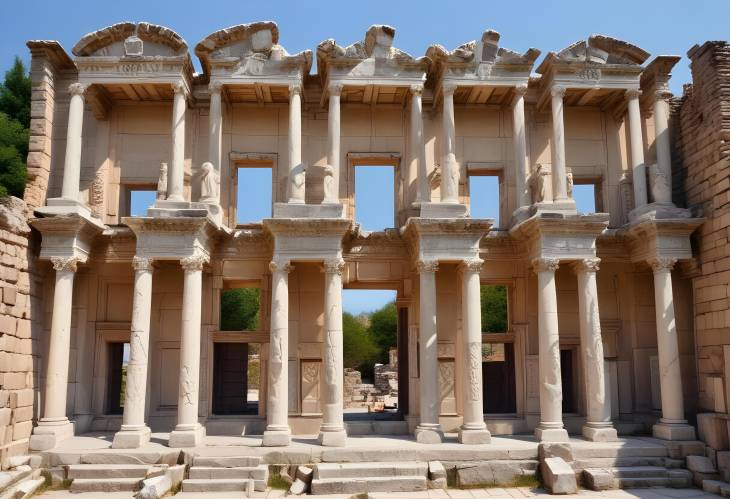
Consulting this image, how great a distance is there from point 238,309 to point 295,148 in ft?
81.7

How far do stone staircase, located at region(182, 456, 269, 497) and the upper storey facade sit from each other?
5.51m

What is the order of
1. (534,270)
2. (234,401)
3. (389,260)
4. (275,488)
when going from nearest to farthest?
(275,488) → (534,270) → (389,260) → (234,401)

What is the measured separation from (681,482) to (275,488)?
8324 mm

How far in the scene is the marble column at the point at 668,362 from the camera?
47.3 feet

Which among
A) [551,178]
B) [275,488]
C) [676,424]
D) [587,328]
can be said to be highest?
[551,178]

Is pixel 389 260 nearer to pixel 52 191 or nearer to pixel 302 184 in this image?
pixel 302 184

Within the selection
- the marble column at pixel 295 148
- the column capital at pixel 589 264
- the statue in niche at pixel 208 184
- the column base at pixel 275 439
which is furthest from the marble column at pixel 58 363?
the column capital at pixel 589 264

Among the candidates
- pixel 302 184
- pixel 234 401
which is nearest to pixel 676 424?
pixel 302 184

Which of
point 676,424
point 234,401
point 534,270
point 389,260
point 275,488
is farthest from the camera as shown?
point 234,401

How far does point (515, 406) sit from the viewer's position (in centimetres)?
1695

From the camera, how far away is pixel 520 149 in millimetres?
16125

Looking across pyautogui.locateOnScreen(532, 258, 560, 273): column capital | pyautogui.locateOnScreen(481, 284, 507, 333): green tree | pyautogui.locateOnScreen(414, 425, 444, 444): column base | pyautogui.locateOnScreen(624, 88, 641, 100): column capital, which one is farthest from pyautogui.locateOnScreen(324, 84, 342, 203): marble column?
pyautogui.locateOnScreen(481, 284, 507, 333): green tree

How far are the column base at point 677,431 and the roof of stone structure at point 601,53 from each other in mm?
9005

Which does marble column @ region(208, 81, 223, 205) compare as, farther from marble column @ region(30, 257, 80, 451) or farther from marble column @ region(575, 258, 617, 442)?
marble column @ region(575, 258, 617, 442)
